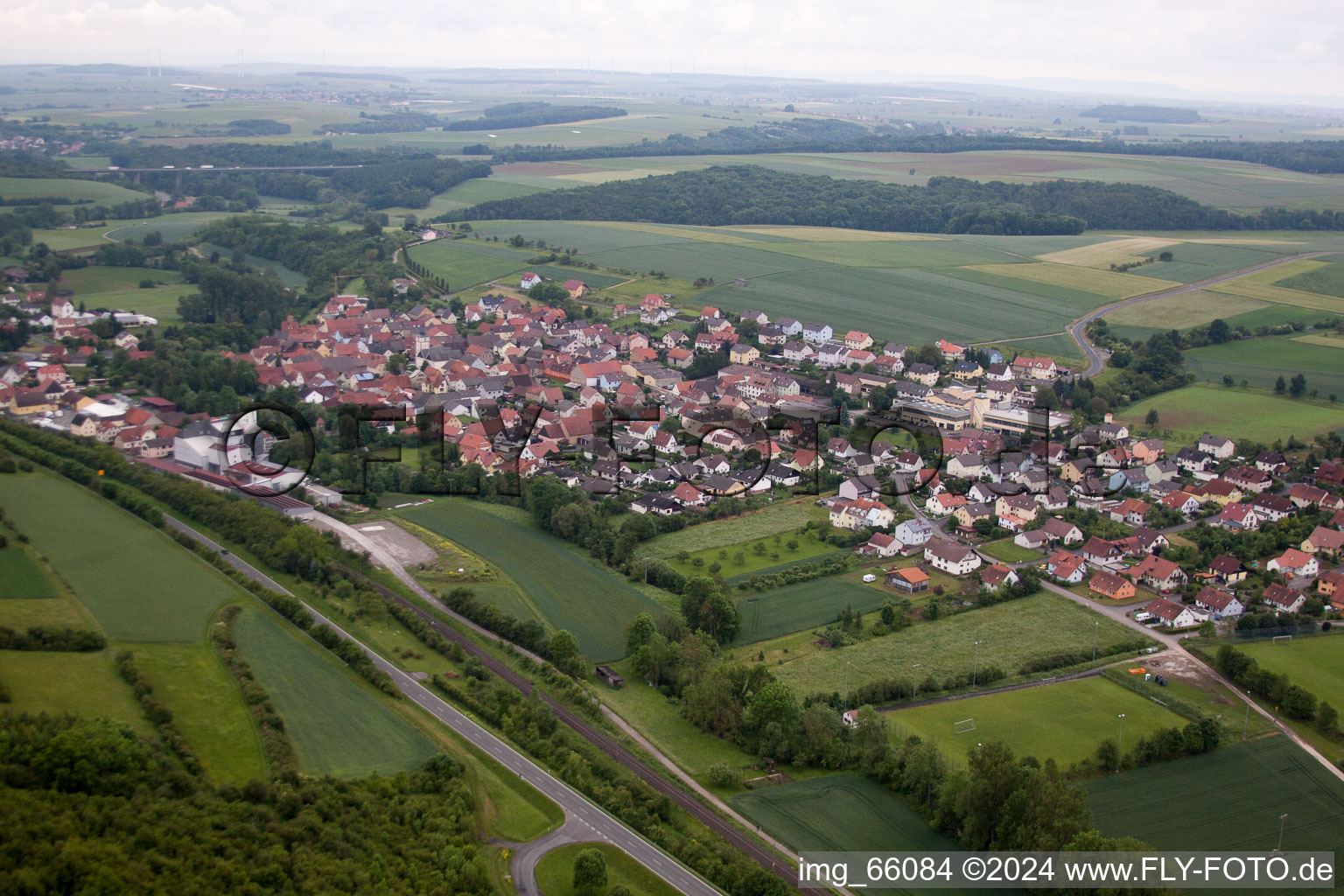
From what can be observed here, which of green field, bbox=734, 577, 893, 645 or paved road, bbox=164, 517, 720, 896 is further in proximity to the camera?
green field, bbox=734, 577, 893, 645

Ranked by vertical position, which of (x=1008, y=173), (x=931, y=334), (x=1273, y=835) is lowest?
(x=1273, y=835)

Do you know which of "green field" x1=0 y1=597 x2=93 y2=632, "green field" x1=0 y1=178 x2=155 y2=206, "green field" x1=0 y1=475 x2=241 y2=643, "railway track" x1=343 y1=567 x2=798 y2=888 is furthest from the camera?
"green field" x1=0 y1=178 x2=155 y2=206

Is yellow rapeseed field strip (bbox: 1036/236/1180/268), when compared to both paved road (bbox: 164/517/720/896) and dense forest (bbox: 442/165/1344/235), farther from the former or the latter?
paved road (bbox: 164/517/720/896)

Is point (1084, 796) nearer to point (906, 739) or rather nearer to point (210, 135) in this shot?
point (906, 739)

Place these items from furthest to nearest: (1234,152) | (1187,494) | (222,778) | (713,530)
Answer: (1234,152), (1187,494), (713,530), (222,778)

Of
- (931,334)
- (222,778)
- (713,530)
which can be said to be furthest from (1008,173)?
(222,778)

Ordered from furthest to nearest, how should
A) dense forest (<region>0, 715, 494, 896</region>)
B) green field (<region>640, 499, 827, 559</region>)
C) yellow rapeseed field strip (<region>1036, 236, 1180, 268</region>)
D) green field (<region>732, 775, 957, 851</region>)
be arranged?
yellow rapeseed field strip (<region>1036, 236, 1180, 268</region>) → green field (<region>640, 499, 827, 559</region>) → green field (<region>732, 775, 957, 851</region>) → dense forest (<region>0, 715, 494, 896</region>)

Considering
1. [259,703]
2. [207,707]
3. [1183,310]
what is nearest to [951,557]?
[259,703]

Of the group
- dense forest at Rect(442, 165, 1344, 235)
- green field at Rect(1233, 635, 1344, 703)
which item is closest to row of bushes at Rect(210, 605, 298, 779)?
green field at Rect(1233, 635, 1344, 703)
